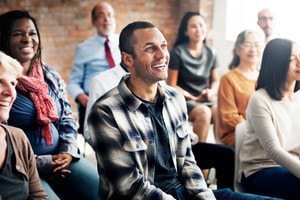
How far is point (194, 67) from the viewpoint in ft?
11.1

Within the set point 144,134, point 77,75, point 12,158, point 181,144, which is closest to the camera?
point 12,158

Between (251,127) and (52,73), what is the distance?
1.11 m

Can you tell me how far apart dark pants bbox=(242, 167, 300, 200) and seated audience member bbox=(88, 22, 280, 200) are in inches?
12.6

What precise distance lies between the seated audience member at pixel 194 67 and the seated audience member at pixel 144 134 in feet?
4.87

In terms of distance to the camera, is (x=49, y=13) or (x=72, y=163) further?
(x=49, y=13)

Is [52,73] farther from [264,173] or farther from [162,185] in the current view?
[264,173]

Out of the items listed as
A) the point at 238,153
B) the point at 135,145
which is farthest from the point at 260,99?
the point at 135,145

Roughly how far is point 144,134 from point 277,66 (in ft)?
2.96

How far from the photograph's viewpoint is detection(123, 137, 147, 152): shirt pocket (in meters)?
1.51

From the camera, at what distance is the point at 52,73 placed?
2166 millimetres

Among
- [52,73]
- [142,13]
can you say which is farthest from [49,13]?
[52,73]

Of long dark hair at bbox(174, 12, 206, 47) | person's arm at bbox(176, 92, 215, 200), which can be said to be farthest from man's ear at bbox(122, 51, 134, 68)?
long dark hair at bbox(174, 12, 206, 47)

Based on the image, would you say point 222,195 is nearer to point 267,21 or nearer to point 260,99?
point 260,99

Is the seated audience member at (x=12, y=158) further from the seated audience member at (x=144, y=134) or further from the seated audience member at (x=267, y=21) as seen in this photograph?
the seated audience member at (x=267, y=21)
